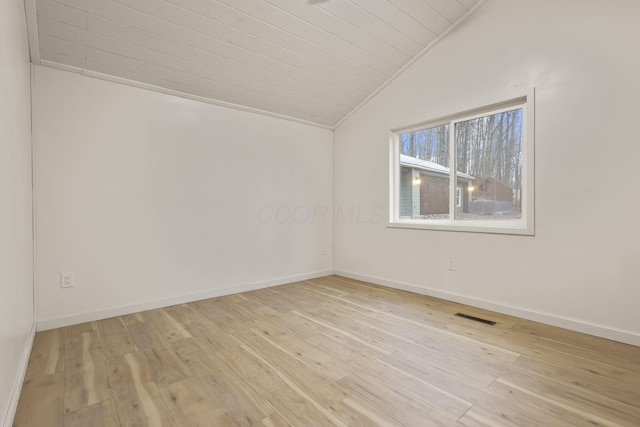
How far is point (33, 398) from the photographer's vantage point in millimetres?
1554

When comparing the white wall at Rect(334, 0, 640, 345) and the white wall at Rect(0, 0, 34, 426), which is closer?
the white wall at Rect(0, 0, 34, 426)

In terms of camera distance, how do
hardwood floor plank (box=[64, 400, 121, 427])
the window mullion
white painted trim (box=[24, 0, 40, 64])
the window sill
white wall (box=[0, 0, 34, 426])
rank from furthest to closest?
1. the window mullion
2. the window sill
3. white painted trim (box=[24, 0, 40, 64])
4. hardwood floor plank (box=[64, 400, 121, 427])
5. white wall (box=[0, 0, 34, 426])

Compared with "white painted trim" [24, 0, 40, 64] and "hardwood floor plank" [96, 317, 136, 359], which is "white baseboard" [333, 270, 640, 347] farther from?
"white painted trim" [24, 0, 40, 64]

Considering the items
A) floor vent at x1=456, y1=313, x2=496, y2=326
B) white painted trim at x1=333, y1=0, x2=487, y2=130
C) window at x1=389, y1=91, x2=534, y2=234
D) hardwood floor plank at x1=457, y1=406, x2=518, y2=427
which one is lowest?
hardwood floor plank at x1=457, y1=406, x2=518, y2=427

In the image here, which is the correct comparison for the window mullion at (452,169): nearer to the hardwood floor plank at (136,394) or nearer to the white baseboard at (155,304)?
the white baseboard at (155,304)

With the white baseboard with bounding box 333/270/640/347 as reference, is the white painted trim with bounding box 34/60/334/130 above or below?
above

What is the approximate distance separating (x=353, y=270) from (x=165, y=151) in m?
2.69

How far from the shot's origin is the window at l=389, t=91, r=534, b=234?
270cm

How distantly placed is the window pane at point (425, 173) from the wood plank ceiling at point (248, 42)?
2.72ft

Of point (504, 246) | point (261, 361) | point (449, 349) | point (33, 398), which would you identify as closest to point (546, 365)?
point (449, 349)

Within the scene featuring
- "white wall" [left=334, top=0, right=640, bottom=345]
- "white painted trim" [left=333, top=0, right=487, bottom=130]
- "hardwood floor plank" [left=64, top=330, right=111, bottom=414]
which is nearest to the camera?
"hardwood floor plank" [left=64, top=330, right=111, bottom=414]

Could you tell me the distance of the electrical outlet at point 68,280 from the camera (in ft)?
8.12

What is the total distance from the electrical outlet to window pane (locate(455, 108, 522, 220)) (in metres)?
3.60

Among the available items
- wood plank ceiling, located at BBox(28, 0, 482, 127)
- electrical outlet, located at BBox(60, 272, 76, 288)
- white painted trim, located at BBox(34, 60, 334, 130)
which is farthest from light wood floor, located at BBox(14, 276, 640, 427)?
wood plank ceiling, located at BBox(28, 0, 482, 127)
